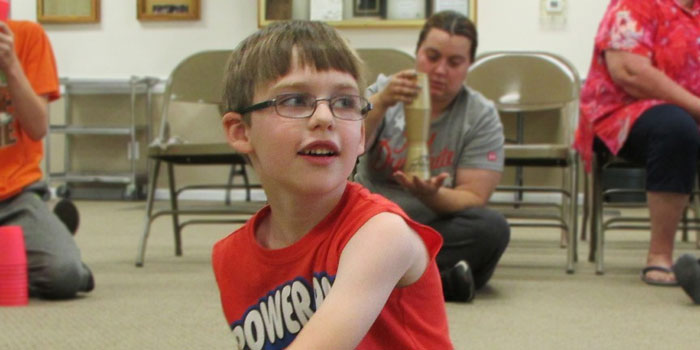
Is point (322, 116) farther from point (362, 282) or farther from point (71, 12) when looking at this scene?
point (71, 12)

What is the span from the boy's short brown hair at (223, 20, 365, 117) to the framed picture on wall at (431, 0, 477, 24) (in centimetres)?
458

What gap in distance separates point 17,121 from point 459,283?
1188 mm

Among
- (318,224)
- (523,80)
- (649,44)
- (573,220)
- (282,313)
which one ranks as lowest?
(573,220)

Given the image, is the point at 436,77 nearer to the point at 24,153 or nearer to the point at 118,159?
the point at 24,153

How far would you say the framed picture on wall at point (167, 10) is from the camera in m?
5.76

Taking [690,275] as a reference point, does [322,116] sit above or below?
above

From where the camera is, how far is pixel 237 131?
1050mm

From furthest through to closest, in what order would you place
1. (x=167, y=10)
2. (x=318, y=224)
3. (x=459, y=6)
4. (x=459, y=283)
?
1. (x=167, y=10)
2. (x=459, y=6)
3. (x=459, y=283)
4. (x=318, y=224)

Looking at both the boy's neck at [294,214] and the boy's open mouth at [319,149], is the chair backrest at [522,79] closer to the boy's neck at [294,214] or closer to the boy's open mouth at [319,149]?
the boy's neck at [294,214]

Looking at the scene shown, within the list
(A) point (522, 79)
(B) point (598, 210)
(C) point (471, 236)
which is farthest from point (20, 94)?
(A) point (522, 79)

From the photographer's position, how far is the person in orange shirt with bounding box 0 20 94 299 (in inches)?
87.2

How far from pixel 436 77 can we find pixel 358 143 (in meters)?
1.36

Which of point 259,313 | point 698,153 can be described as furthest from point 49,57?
point 698,153

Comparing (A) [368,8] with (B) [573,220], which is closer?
(B) [573,220]
